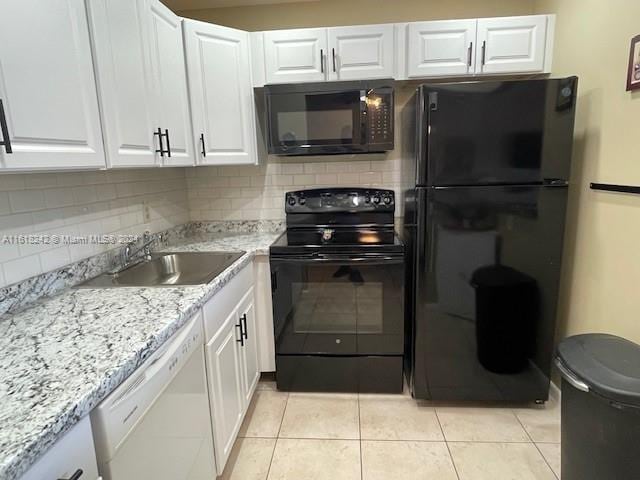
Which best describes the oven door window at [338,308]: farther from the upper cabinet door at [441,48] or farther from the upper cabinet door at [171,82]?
the upper cabinet door at [441,48]

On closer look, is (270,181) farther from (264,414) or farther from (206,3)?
(264,414)

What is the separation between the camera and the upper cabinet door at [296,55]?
2145mm

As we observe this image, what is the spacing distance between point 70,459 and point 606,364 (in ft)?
5.03

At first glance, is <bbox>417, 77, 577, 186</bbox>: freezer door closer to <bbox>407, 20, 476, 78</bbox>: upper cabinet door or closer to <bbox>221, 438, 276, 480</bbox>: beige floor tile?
<bbox>407, 20, 476, 78</bbox>: upper cabinet door

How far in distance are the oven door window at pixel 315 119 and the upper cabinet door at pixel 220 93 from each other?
18cm

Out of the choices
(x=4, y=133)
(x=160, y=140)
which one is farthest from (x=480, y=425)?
(x=4, y=133)

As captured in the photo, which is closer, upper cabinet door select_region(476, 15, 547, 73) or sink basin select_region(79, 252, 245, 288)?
sink basin select_region(79, 252, 245, 288)

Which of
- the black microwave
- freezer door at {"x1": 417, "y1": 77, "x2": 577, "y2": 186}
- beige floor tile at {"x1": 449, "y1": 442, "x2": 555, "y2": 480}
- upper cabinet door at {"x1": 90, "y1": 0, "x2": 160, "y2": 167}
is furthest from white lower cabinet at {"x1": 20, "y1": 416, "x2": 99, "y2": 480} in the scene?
the black microwave

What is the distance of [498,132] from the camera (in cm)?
177

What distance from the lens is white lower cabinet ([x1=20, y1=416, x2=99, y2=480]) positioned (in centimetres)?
66

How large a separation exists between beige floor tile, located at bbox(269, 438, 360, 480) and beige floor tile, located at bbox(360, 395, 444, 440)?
0.49 feet

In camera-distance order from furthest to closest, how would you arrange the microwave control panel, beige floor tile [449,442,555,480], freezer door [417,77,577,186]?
the microwave control panel < freezer door [417,77,577,186] < beige floor tile [449,442,555,480]

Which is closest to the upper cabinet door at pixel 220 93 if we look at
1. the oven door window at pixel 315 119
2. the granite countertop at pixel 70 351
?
the oven door window at pixel 315 119

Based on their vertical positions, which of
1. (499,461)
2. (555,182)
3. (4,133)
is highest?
(4,133)
